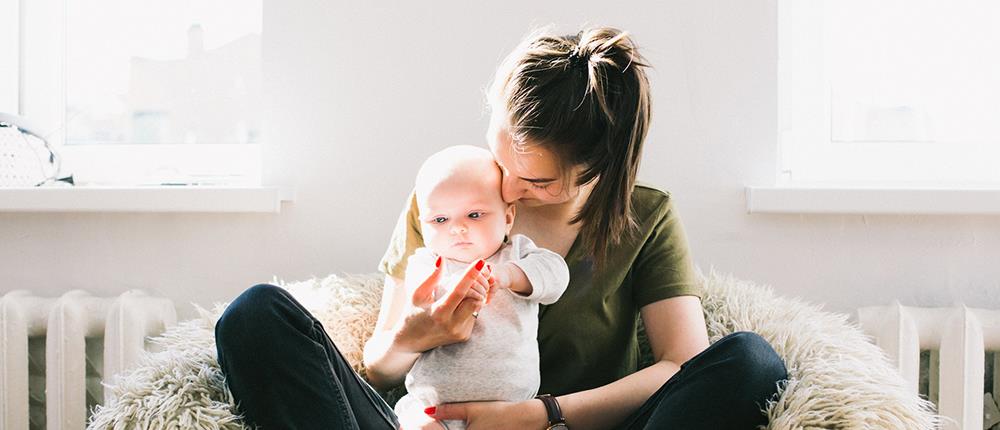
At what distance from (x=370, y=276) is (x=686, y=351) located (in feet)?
1.94

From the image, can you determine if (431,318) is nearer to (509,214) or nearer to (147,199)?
(509,214)

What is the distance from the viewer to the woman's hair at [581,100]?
109 cm

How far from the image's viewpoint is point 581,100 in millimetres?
1087

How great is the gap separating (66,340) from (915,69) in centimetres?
178

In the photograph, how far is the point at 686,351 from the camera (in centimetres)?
126

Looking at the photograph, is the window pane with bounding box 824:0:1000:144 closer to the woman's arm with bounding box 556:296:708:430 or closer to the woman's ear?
the woman's arm with bounding box 556:296:708:430

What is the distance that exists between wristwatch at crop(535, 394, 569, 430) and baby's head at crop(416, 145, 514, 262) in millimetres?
215

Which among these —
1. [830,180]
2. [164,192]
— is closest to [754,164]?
[830,180]

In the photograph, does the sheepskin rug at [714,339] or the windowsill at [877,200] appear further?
the windowsill at [877,200]

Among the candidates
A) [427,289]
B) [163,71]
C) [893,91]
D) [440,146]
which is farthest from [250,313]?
[893,91]

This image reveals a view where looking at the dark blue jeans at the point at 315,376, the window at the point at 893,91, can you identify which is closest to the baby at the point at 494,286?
the dark blue jeans at the point at 315,376

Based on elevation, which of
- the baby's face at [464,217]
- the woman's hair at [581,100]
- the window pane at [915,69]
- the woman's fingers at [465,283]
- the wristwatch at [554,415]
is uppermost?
the window pane at [915,69]

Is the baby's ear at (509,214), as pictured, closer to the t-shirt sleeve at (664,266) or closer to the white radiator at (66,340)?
the t-shirt sleeve at (664,266)

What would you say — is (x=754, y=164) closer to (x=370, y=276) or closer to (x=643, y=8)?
(x=643, y=8)
